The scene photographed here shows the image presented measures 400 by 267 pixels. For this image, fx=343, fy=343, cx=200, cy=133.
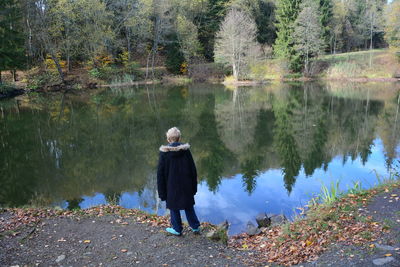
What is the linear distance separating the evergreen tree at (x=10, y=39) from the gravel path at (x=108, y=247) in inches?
1255

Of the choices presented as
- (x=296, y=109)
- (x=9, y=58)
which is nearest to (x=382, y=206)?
(x=296, y=109)

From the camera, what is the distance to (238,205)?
9.75m

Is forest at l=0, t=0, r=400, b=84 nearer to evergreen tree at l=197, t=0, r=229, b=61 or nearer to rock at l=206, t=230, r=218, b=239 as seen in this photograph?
evergreen tree at l=197, t=0, r=229, b=61

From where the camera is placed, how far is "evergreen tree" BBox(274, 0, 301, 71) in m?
45.9

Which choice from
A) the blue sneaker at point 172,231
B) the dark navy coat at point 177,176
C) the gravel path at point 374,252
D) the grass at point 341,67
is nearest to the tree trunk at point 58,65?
the grass at point 341,67

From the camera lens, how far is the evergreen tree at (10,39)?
3332 centimetres

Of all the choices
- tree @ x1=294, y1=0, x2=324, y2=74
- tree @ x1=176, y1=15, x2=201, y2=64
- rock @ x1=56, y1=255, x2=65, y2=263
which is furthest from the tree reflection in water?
tree @ x1=176, y1=15, x2=201, y2=64

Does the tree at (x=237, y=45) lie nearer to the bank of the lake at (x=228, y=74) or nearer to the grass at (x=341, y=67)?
the bank of the lake at (x=228, y=74)

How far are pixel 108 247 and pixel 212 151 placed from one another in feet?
30.0

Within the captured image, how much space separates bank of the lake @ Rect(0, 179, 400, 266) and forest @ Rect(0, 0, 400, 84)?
31.9 metres

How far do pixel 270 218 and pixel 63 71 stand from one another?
142ft

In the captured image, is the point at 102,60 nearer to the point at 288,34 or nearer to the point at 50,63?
the point at 50,63

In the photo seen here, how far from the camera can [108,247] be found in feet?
20.1

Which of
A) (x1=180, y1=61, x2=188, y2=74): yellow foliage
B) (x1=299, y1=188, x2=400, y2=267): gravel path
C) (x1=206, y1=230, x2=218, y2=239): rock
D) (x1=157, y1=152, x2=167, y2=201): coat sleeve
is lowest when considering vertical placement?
(x1=206, y1=230, x2=218, y2=239): rock
